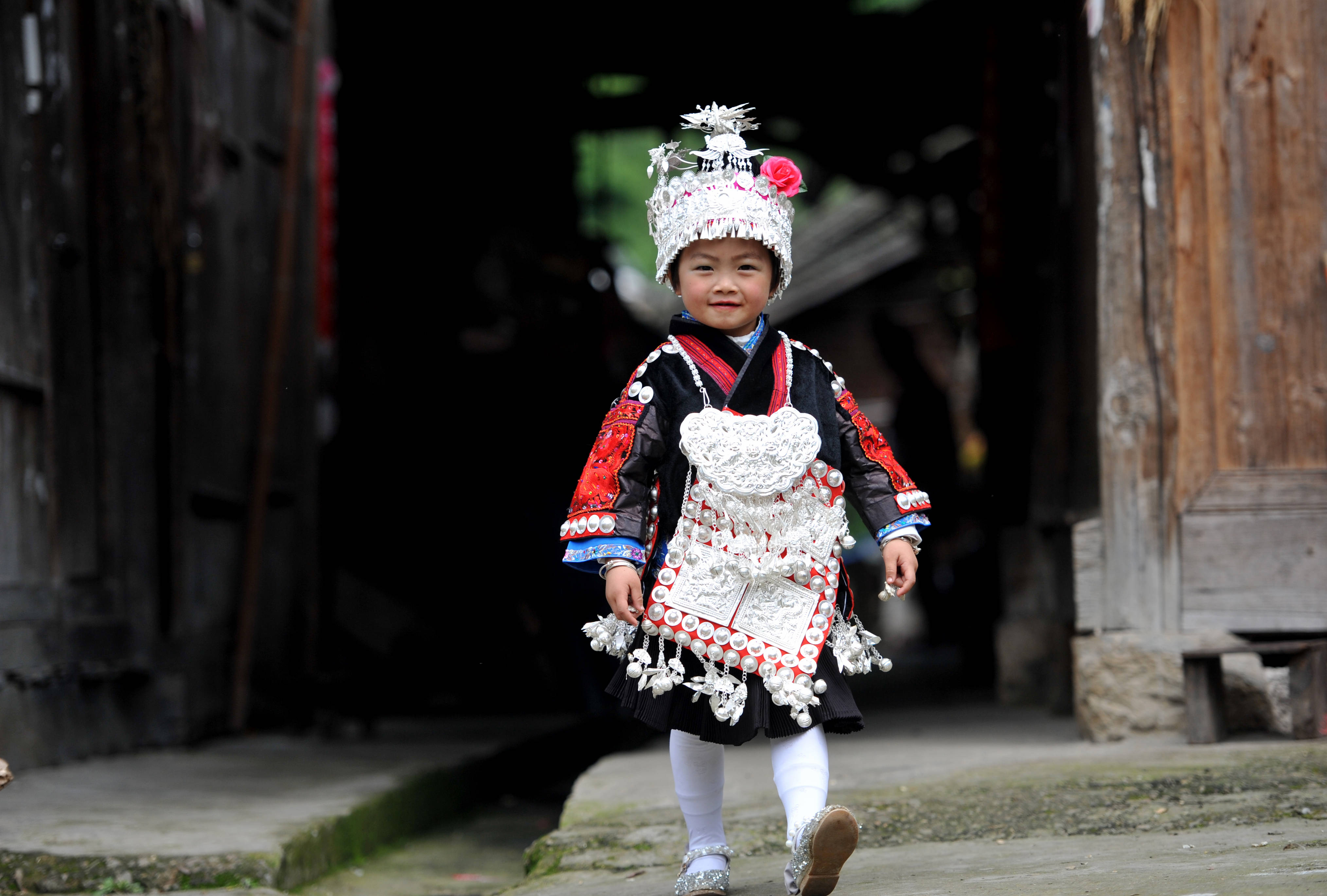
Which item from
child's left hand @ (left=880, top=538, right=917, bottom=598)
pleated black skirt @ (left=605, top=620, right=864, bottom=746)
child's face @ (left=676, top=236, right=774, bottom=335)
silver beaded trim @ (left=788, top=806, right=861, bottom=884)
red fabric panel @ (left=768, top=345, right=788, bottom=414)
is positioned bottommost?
silver beaded trim @ (left=788, top=806, right=861, bottom=884)

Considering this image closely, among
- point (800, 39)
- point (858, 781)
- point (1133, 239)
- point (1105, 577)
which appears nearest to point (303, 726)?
point (858, 781)

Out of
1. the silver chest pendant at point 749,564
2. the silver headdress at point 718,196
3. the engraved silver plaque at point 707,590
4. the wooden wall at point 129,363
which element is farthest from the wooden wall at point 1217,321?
the wooden wall at point 129,363

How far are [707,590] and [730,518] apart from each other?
0.15 metres

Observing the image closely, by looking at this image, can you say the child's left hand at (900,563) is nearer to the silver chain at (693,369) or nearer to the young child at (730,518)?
the young child at (730,518)

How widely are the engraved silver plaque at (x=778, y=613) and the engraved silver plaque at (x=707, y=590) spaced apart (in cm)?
2

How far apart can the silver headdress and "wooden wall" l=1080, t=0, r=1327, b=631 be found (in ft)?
5.91

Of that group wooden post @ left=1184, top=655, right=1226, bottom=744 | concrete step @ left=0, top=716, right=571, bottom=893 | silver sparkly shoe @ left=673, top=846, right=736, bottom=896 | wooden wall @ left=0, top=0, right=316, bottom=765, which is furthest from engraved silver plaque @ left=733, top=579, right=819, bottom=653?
wooden wall @ left=0, top=0, right=316, bottom=765

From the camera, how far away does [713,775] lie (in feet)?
9.03

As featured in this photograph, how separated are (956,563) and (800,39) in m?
5.31

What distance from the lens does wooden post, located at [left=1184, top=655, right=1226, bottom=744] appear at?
3.88 meters

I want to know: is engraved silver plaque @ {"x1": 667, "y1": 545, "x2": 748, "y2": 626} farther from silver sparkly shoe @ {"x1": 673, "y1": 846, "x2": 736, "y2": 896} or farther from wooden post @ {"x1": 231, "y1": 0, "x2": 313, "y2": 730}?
wooden post @ {"x1": 231, "y1": 0, "x2": 313, "y2": 730}

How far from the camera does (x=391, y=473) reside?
845 cm

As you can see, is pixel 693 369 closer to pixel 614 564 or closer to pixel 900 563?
pixel 614 564

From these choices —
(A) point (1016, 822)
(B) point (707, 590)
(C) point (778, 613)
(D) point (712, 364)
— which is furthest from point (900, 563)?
(A) point (1016, 822)
